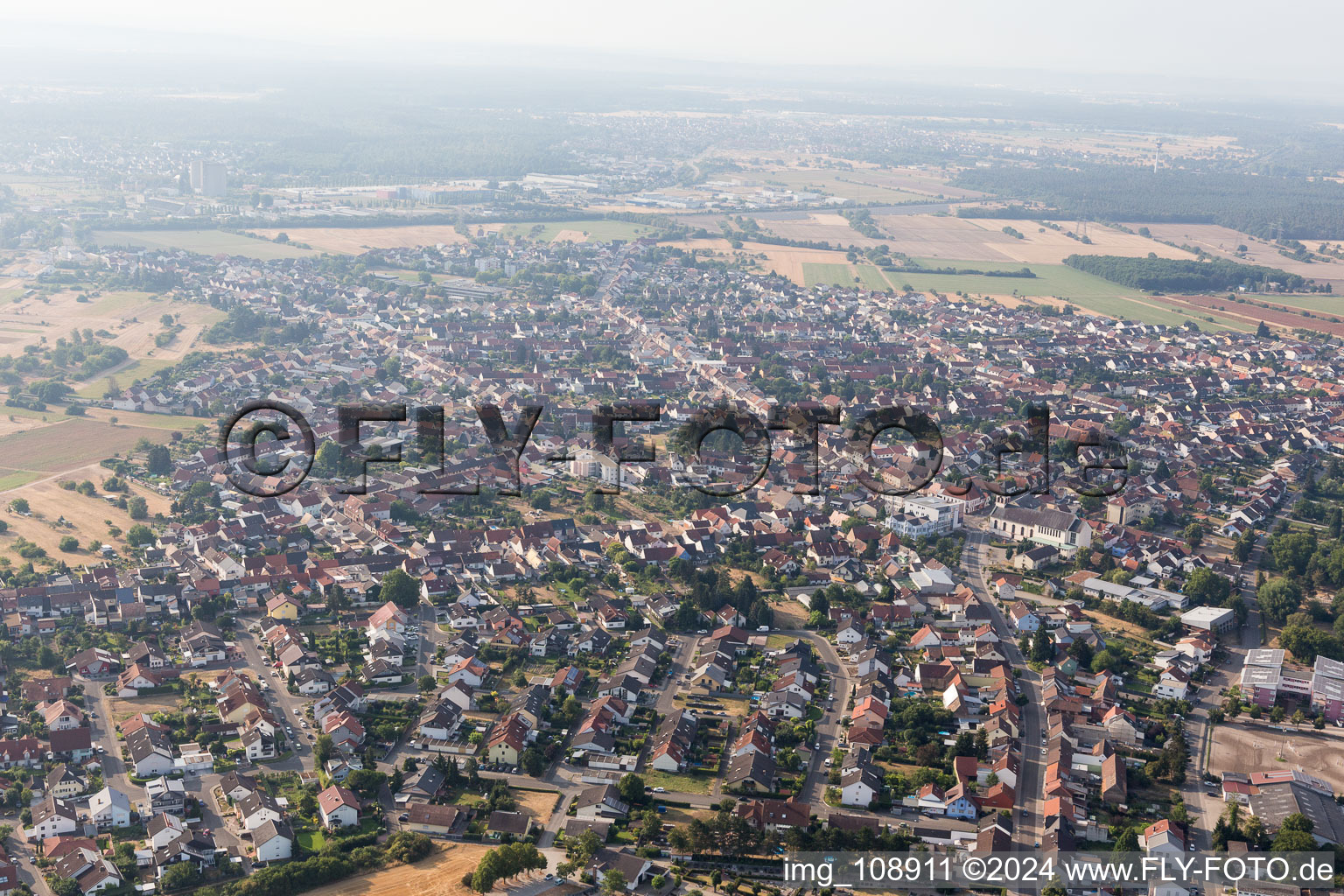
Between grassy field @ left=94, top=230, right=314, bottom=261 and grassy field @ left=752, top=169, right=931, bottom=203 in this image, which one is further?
grassy field @ left=752, top=169, right=931, bottom=203

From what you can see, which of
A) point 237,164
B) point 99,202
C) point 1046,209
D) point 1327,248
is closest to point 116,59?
point 237,164

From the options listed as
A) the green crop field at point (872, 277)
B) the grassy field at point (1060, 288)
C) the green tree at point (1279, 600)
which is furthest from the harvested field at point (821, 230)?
the green tree at point (1279, 600)

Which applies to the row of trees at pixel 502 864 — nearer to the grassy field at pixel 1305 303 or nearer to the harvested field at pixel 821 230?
the grassy field at pixel 1305 303

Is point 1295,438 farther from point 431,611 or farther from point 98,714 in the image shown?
point 98,714

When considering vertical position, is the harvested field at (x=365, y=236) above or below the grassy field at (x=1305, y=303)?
above

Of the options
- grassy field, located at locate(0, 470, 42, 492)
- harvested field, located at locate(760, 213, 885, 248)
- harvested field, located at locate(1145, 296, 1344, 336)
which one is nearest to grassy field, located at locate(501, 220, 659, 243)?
harvested field, located at locate(760, 213, 885, 248)

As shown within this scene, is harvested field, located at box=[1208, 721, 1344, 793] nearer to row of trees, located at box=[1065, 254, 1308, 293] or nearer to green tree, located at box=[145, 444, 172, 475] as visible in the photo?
green tree, located at box=[145, 444, 172, 475]
